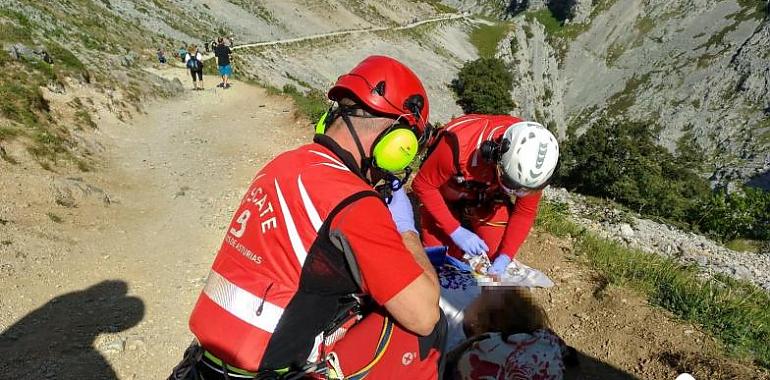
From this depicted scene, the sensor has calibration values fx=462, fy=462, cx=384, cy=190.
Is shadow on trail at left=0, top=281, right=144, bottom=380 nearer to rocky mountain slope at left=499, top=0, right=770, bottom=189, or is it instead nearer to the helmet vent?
the helmet vent

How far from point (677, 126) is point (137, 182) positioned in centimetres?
7905

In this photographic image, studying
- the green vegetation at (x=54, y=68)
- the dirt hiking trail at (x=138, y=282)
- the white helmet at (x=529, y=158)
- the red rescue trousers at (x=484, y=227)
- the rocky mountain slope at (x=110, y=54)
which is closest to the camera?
the white helmet at (x=529, y=158)

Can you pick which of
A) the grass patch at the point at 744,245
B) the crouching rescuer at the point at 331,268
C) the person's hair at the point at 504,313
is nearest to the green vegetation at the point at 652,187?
the grass patch at the point at 744,245

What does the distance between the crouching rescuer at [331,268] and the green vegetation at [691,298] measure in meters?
3.77

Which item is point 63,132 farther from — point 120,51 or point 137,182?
point 120,51

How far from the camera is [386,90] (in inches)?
103

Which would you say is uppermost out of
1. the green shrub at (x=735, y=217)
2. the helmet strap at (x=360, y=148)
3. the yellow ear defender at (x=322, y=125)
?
the helmet strap at (x=360, y=148)

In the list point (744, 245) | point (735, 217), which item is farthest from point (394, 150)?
point (735, 217)

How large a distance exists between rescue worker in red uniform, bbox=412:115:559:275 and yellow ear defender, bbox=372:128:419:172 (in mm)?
1631

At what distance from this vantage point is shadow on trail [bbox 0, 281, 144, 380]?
4594 mm

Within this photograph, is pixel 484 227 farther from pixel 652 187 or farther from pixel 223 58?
pixel 652 187

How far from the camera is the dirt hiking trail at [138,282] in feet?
15.4

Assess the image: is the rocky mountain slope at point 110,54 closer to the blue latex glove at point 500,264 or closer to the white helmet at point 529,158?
the blue latex glove at point 500,264

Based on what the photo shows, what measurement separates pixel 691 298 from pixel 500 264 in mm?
2551
